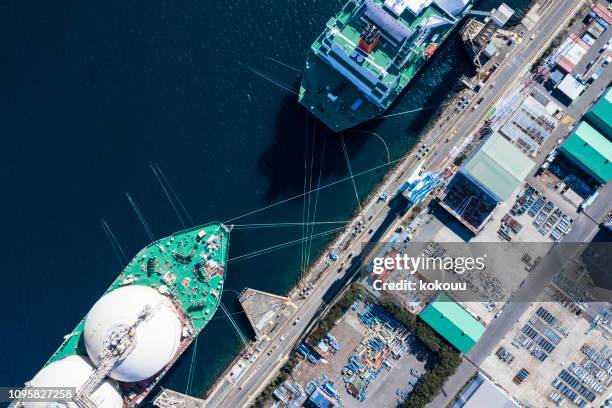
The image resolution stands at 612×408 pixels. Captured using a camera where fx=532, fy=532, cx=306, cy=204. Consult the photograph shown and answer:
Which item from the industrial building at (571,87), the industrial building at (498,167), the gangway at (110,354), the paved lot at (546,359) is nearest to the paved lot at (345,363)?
the paved lot at (546,359)

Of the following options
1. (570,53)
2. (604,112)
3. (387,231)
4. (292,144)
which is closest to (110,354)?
(292,144)

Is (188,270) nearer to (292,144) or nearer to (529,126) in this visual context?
(292,144)

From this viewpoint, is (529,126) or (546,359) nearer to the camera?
(529,126)

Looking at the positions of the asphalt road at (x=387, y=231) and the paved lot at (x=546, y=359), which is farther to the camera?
the paved lot at (x=546, y=359)

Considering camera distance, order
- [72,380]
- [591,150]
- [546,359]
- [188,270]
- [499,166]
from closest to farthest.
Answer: [72,380], [499,166], [591,150], [546,359], [188,270]

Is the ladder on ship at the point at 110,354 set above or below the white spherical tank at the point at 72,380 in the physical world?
above

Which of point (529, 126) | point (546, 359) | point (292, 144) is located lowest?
point (546, 359)

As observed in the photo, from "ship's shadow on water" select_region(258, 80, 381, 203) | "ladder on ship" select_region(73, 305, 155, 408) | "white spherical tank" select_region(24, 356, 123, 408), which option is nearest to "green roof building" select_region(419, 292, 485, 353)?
"ship's shadow on water" select_region(258, 80, 381, 203)

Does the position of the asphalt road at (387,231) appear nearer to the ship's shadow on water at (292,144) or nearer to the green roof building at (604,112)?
the ship's shadow on water at (292,144)
